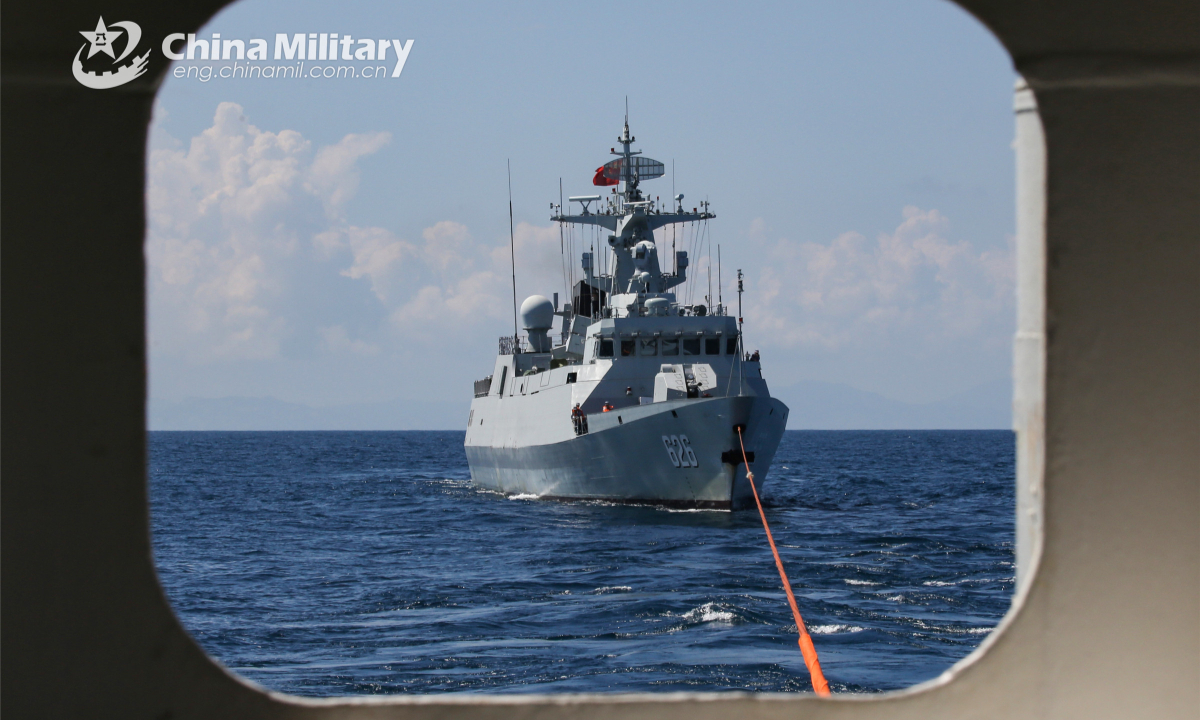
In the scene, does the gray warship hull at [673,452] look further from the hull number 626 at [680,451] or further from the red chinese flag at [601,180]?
the red chinese flag at [601,180]

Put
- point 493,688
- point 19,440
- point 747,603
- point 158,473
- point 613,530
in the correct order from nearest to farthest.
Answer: point 19,440
point 493,688
point 747,603
point 613,530
point 158,473

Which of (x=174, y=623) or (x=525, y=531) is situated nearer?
(x=174, y=623)

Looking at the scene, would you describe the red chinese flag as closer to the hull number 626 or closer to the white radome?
the white radome

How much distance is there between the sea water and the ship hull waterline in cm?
52

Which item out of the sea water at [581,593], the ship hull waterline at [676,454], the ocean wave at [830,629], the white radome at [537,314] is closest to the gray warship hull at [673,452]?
the ship hull waterline at [676,454]

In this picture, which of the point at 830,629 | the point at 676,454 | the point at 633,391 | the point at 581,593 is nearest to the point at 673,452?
the point at 676,454

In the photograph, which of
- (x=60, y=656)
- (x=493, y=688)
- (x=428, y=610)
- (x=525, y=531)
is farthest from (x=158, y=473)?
(x=60, y=656)

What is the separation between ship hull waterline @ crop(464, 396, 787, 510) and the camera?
21.0 metres

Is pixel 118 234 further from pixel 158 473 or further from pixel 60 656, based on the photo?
pixel 158 473

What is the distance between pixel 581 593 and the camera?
14.2m

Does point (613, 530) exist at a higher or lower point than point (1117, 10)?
lower

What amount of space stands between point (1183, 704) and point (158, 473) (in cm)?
5325

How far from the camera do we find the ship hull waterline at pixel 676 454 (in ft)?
68.9

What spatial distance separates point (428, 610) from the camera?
13.3 metres
